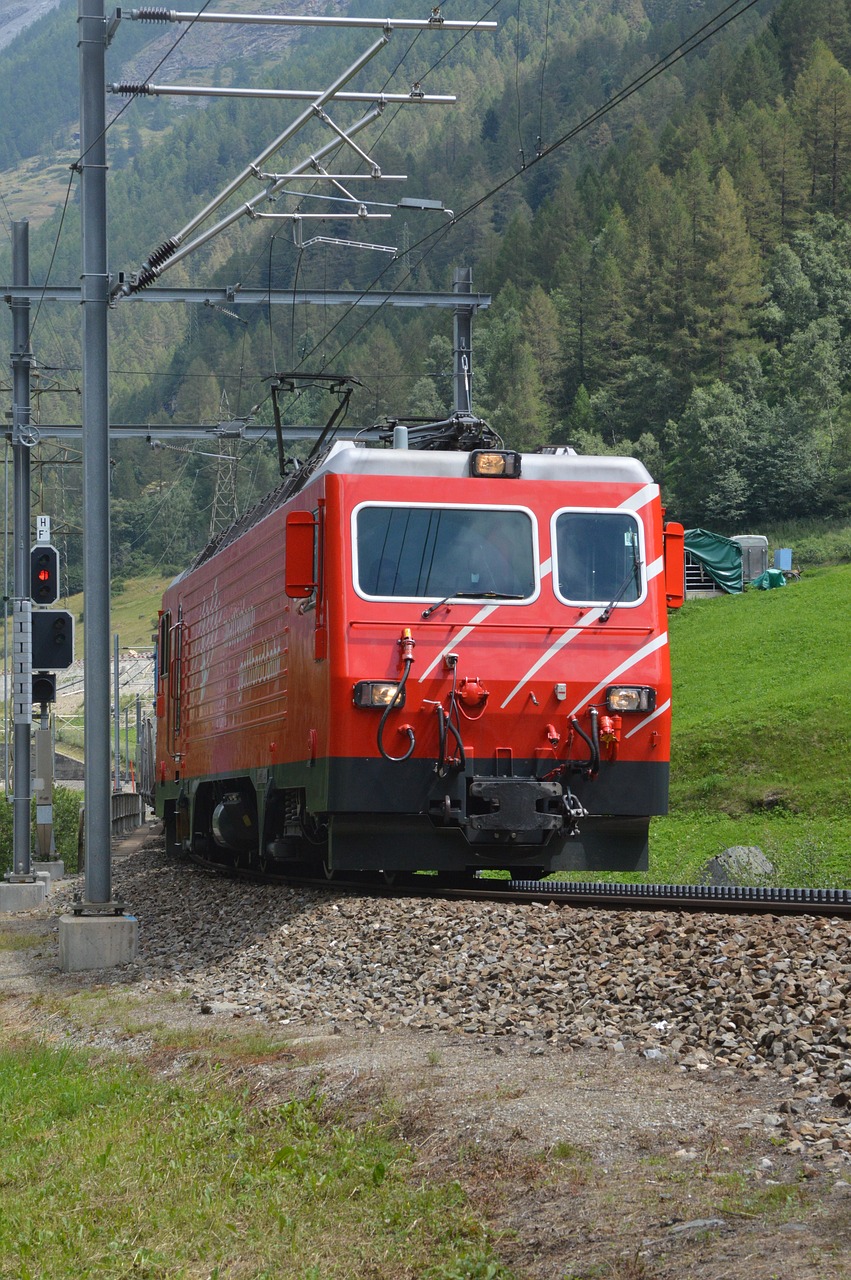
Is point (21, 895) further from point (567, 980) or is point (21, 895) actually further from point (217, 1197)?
point (217, 1197)

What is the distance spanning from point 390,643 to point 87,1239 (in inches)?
286

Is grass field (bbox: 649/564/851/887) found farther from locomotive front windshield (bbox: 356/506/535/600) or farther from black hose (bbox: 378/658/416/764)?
black hose (bbox: 378/658/416/764)

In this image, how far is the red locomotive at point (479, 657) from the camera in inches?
470

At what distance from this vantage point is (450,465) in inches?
497

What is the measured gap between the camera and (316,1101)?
6602 millimetres

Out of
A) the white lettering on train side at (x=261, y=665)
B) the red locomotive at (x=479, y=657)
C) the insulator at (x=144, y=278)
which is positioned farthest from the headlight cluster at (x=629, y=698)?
the insulator at (x=144, y=278)

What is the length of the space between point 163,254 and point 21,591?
8.34m

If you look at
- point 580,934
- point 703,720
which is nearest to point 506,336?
point 703,720

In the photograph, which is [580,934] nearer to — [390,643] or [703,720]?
[390,643]

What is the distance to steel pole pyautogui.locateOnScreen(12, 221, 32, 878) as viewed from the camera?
21078 mm

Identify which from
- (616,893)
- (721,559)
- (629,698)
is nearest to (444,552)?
(629,698)

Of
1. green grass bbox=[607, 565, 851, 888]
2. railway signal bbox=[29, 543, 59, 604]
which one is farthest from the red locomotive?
railway signal bbox=[29, 543, 59, 604]

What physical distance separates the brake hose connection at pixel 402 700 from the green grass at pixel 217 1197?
4942 millimetres

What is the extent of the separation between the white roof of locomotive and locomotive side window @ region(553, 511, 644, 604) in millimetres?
333
